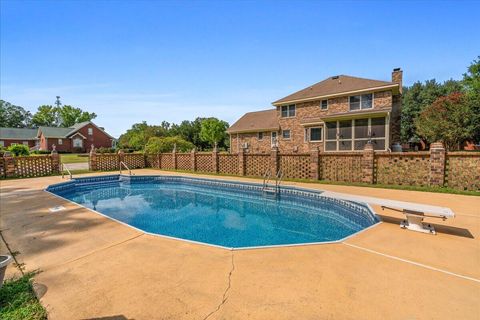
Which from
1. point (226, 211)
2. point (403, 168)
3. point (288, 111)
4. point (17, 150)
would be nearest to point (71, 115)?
point (17, 150)

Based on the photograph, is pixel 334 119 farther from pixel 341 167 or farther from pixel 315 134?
pixel 341 167

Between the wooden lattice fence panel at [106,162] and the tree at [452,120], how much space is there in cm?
3084

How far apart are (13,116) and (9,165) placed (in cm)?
Result: 7209

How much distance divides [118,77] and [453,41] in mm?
20715

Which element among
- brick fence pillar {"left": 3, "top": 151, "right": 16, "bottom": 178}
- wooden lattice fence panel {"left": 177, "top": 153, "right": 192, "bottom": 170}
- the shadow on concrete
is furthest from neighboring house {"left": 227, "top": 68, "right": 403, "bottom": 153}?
brick fence pillar {"left": 3, "top": 151, "right": 16, "bottom": 178}

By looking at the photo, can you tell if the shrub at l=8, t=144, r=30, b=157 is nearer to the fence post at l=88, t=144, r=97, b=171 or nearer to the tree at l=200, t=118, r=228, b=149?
the fence post at l=88, t=144, r=97, b=171

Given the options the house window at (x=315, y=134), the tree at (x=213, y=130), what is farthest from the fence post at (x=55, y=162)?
the tree at (x=213, y=130)

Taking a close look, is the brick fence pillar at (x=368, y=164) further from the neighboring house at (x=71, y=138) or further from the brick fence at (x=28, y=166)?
the neighboring house at (x=71, y=138)

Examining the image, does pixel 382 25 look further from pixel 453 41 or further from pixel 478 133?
pixel 478 133

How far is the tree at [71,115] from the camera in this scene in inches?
2248

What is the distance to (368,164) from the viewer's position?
35.3 feet

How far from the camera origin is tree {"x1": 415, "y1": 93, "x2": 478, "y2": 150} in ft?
73.2

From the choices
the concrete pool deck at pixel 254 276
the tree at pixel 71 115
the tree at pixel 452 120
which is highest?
the tree at pixel 71 115

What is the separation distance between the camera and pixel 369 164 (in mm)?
10734
